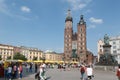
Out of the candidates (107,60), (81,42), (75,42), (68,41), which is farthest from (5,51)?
(107,60)

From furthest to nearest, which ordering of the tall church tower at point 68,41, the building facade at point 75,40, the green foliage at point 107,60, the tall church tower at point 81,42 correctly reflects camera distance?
the tall church tower at point 68,41, the building facade at point 75,40, the tall church tower at point 81,42, the green foliage at point 107,60

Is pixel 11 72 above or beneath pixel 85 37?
beneath

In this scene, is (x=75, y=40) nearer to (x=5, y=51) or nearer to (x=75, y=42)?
(x=75, y=42)

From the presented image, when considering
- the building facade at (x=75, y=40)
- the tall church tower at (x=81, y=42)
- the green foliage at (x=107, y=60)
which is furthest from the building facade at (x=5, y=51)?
the green foliage at (x=107, y=60)

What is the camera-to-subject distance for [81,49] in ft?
458

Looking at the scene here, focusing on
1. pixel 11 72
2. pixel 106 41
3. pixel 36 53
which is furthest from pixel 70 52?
pixel 11 72

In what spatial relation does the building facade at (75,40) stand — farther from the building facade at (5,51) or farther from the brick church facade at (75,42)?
the building facade at (5,51)

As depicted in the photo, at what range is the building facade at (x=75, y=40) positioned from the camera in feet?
455

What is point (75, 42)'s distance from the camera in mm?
143125

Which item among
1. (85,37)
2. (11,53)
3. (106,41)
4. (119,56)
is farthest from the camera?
(11,53)

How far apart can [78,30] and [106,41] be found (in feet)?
288

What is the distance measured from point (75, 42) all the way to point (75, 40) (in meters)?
1.45

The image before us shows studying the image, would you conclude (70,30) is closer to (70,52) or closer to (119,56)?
(70,52)

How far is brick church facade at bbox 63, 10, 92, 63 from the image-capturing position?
138375mm
